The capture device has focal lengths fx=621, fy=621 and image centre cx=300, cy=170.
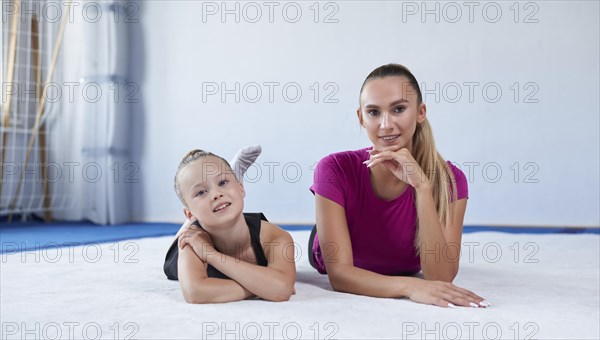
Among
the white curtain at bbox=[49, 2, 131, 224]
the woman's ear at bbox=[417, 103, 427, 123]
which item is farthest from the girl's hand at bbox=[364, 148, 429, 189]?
the white curtain at bbox=[49, 2, 131, 224]

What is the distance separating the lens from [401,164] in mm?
1278

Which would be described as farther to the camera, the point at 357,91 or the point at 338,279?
the point at 357,91

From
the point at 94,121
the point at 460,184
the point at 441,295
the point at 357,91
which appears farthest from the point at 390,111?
the point at 94,121

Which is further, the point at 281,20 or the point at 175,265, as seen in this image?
the point at 281,20

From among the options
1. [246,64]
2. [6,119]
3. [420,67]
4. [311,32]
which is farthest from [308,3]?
[6,119]

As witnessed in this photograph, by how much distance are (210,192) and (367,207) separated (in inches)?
14.2

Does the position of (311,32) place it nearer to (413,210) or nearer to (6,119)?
(6,119)

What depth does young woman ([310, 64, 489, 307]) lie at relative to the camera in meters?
1.28

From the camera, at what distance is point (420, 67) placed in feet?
10.8

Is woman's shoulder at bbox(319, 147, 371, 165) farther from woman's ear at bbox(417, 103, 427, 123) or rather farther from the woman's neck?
woman's ear at bbox(417, 103, 427, 123)

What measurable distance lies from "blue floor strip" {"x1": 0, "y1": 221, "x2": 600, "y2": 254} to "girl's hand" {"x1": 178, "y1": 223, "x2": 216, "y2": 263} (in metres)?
1.19

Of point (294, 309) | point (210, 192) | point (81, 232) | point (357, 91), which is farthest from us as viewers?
point (357, 91)

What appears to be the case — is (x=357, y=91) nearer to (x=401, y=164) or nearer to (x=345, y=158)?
(x=345, y=158)

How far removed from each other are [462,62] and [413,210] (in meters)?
2.04
